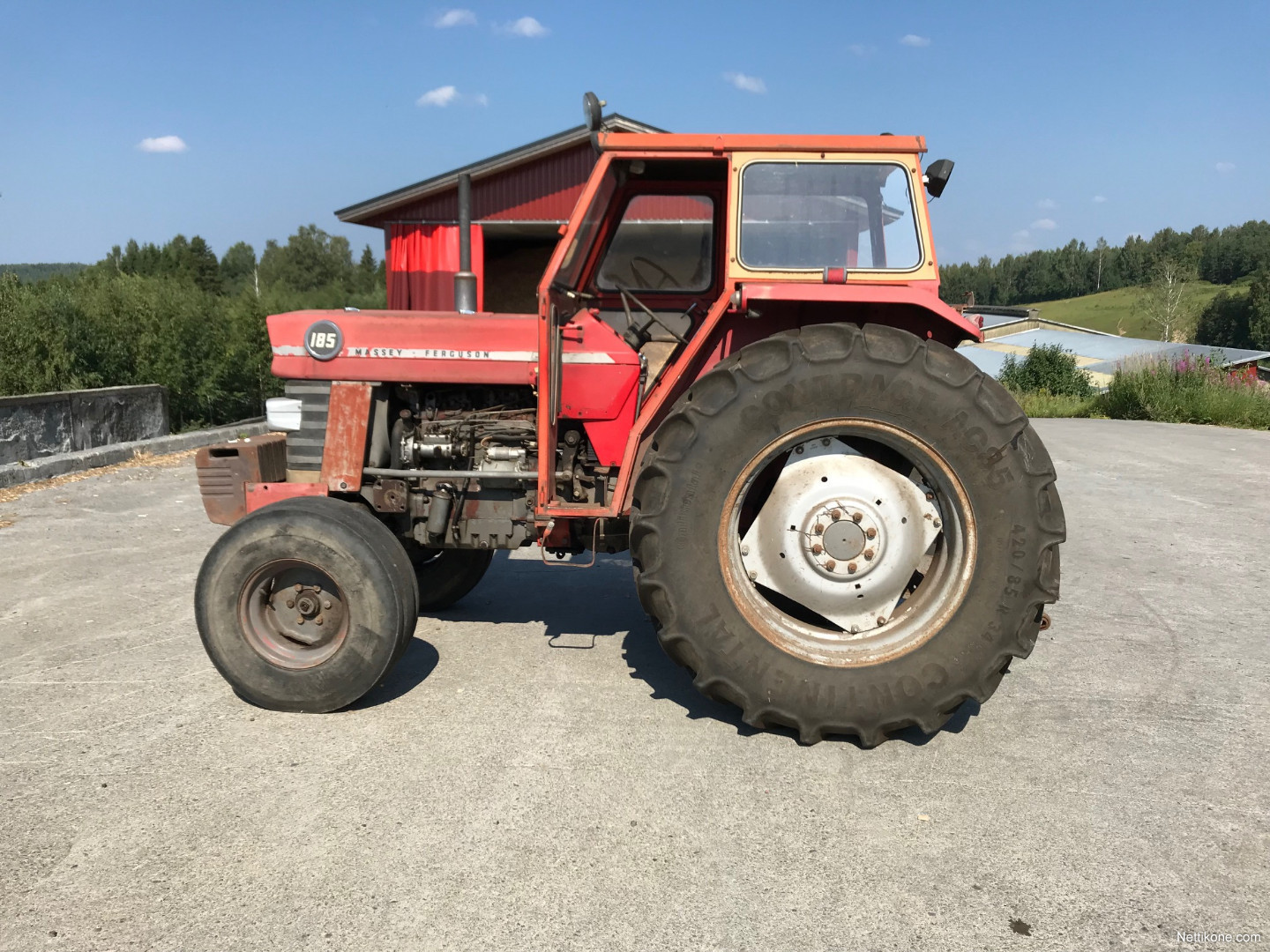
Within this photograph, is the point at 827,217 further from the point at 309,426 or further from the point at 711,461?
the point at 309,426

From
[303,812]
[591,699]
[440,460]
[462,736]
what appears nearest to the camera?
[303,812]

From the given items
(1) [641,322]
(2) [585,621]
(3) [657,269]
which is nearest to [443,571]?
(2) [585,621]

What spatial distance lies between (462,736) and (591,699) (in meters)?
0.58

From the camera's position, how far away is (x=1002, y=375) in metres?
26.9

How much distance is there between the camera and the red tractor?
293cm

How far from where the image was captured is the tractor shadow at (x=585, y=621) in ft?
10.9

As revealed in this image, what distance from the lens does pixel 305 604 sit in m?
3.32

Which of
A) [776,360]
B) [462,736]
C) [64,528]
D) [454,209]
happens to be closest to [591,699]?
[462,736]

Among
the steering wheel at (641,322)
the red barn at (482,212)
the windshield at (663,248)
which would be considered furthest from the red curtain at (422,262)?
the steering wheel at (641,322)

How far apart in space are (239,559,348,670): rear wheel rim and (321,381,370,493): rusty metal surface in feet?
1.50

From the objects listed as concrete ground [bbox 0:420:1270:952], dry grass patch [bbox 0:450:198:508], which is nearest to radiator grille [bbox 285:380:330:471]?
concrete ground [bbox 0:420:1270:952]

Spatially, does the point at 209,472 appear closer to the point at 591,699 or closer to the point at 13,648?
the point at 13,648

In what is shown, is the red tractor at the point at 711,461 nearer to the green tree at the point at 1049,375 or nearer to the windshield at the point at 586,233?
the windshield at the point at 586,233

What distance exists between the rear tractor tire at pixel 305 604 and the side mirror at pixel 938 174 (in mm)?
2587
